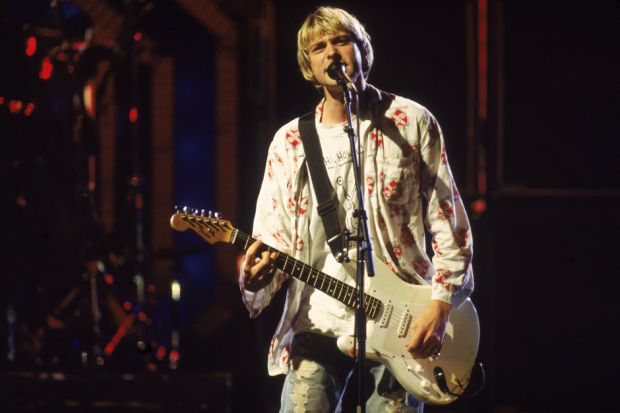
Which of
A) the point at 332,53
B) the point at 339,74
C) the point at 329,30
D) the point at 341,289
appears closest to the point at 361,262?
the point at 341,289

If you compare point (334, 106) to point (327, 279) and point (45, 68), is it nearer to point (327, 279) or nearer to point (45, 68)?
point (327, 279)

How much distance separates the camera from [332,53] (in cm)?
220

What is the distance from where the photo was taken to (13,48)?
171 inches

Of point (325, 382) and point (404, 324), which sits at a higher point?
point (404, 324)

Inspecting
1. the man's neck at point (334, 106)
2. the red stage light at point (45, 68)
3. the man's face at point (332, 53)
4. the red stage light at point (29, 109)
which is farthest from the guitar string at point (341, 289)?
the red stage light at point (45, 68)

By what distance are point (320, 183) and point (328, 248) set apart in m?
0.27

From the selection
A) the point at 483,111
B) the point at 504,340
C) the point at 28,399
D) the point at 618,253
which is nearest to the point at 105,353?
the point at 28,399

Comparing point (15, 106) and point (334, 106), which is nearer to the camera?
point (334, 106)

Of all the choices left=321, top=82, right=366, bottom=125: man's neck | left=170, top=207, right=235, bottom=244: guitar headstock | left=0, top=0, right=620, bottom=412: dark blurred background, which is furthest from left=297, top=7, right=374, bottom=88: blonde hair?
left=0, top=0, right=620, bottom=412: dark blurred background

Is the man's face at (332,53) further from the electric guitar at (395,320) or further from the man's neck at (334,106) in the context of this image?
the electric guitar at (395,320)

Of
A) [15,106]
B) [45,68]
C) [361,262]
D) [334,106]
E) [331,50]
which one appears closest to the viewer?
[361,262]

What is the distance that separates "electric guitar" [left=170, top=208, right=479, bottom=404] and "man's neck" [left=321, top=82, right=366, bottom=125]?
0.62 metres

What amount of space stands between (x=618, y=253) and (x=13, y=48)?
4803 millimetres

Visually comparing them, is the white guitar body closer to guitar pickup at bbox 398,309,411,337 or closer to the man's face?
guitar pickup at bbox 398,309,411,337
